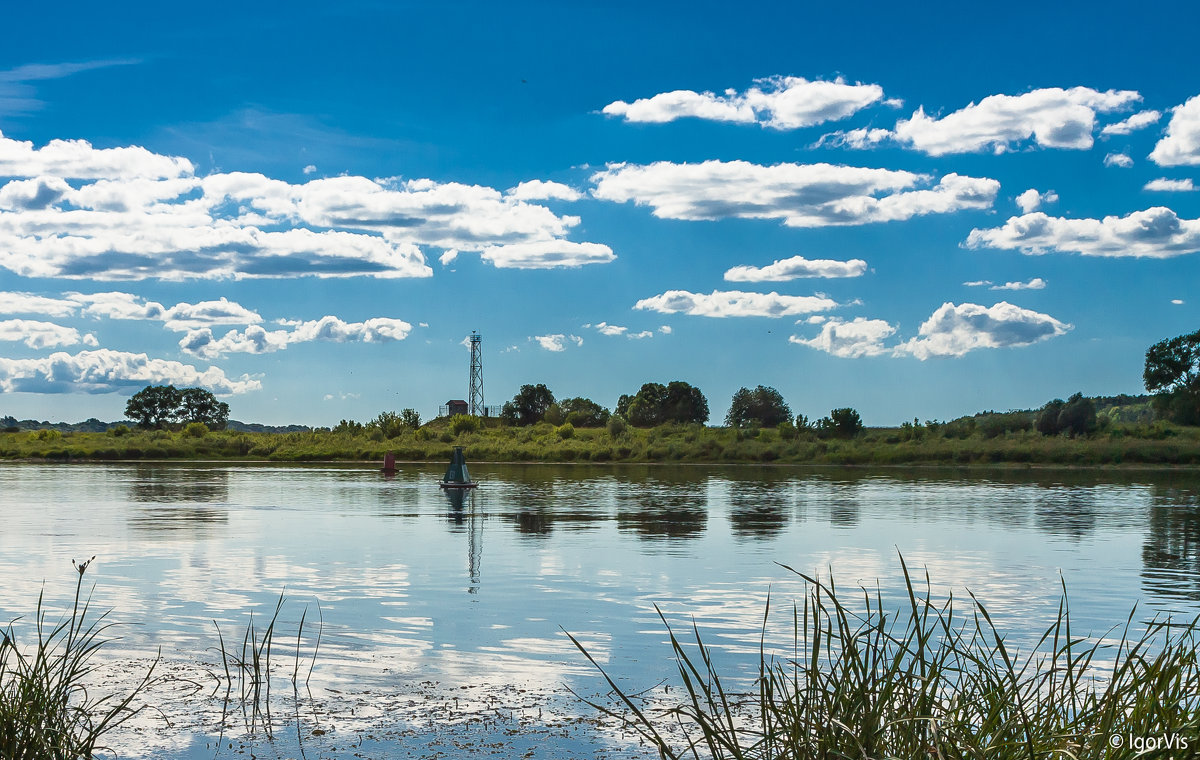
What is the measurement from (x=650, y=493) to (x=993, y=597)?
26543mm

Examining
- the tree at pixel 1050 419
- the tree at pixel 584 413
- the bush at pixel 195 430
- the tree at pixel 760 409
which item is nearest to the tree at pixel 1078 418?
the tree at pixel 1050 419

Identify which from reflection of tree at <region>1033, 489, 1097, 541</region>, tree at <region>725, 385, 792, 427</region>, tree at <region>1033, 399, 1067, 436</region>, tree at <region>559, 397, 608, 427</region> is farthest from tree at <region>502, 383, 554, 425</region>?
reflection of tree at <region>1033, 489, 1097, 541</region>

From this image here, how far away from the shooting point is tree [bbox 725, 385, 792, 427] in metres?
93.4

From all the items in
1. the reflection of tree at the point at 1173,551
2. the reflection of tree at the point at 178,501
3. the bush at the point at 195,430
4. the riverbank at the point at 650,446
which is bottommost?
the reflection of tree at the point at 1173,551

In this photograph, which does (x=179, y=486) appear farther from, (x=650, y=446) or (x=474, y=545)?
(x=650, y=446)

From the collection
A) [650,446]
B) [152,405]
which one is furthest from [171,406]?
[650,446]

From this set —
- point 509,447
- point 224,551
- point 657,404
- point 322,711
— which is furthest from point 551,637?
point 657,404

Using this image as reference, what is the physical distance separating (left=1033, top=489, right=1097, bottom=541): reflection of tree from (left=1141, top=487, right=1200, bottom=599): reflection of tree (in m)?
1.39

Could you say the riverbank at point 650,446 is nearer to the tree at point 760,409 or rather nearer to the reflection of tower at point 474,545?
the tree at point 760,409

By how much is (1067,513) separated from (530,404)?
8860 centimetres

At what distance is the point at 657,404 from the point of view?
109m

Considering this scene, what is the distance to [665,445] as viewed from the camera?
262 ft

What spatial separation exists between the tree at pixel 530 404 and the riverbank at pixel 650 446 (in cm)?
1351

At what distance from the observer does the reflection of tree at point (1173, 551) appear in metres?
15.7
